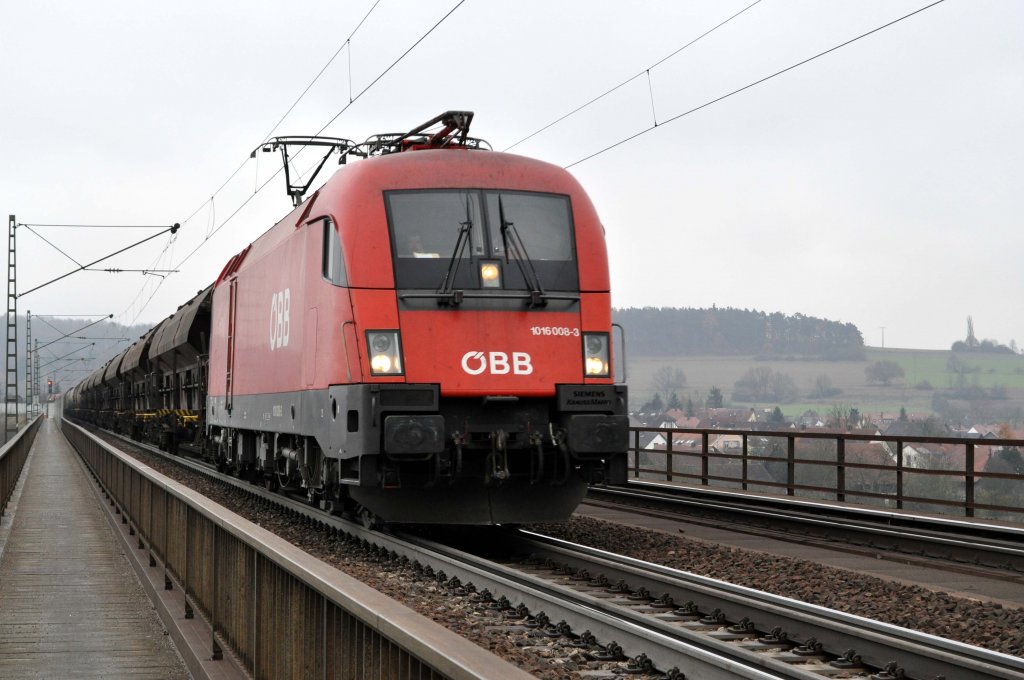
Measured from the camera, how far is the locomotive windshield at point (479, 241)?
12273 mm

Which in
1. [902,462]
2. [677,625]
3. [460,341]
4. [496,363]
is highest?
[460,341]

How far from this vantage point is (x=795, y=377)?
6694 centimetres

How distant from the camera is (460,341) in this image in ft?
39.5

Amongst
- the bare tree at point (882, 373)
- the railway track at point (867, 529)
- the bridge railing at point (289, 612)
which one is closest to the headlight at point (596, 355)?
the railway track at point (867, 529)

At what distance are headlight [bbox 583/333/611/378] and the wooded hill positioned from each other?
44057 mm

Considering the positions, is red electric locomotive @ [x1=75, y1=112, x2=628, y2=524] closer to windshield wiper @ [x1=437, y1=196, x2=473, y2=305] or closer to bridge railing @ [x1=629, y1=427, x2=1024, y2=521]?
windshield wiper @ [x1=437, y1=196, x2=473, y2=305]

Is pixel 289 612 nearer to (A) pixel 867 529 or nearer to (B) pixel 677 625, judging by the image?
(B) pixel 677 625

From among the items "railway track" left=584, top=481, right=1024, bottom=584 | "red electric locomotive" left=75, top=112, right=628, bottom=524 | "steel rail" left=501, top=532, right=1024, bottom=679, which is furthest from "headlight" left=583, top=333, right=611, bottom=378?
"railway track" left=584, top=481, right=1024, bottom=584

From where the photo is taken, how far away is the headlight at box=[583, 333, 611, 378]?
12.5m

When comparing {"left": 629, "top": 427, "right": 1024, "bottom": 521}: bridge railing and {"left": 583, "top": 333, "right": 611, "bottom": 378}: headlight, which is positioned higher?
{"left": 583, "top": 333, "right": 611, "bottom": 378}: headlight

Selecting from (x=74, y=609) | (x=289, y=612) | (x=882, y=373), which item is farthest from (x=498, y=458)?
(x=882, y=373)

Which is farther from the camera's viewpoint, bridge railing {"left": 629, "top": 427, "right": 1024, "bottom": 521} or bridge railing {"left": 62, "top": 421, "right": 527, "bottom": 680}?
bridge railing {"left": 629, "top": 427, "right": 1024, "bottom": 521}

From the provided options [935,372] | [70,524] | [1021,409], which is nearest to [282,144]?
[70,524]

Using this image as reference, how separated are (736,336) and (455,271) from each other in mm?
54901
